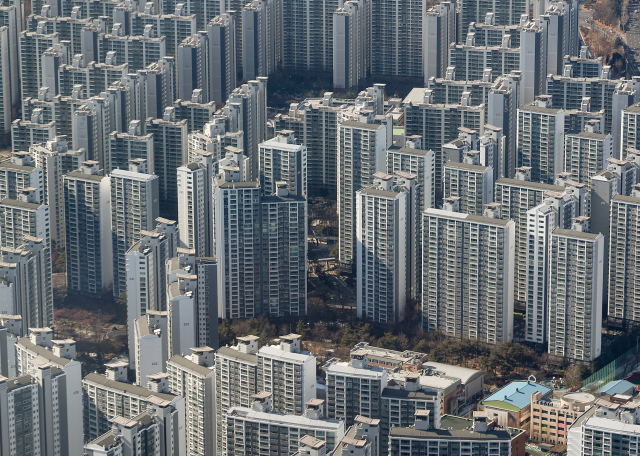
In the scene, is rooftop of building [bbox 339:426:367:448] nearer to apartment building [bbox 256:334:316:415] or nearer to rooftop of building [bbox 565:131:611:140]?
apartment building [bbox 256:334:316:415]

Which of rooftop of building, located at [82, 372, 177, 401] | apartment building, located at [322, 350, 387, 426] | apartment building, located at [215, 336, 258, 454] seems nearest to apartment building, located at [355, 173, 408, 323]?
apartment building, located at [215, 336, 258, 454]

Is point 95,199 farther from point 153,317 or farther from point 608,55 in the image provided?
point 608,55

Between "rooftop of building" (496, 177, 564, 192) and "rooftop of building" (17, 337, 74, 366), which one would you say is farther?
"rooftop of building" (496, 177, 564, 192)

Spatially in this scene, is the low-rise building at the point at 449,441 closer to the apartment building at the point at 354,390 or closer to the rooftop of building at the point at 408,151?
the apartment building at the point at 354,390

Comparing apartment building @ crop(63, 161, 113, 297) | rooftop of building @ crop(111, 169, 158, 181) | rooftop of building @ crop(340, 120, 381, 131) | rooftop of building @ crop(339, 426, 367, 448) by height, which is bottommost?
rooftop of building @ crop(339, 426, 367, 448)

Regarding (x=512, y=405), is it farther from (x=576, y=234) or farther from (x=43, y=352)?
(x=43, y=352)

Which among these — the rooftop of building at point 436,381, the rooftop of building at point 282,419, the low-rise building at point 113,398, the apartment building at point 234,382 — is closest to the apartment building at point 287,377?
the apartment building at point 234,382
